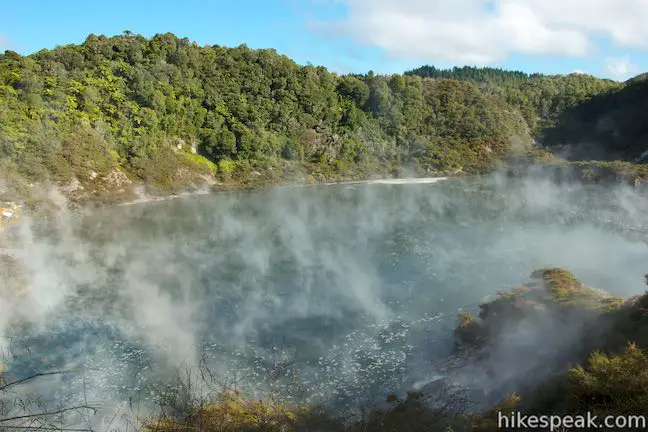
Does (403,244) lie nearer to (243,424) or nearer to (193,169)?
(243,424)

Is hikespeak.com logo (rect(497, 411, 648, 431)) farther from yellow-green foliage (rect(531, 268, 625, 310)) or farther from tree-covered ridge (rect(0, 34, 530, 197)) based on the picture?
tree-covered ridge (rect(0, 34, 530, 197))

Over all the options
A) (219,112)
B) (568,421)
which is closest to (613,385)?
(568,421)

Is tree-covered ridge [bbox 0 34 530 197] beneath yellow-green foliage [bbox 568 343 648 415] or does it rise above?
above

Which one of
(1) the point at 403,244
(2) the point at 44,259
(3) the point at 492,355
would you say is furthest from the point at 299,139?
(3) the point at 492,355

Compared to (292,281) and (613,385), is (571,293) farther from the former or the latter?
(292,281)

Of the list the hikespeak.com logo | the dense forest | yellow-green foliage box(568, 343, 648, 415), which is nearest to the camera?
the hikespeak.com logo

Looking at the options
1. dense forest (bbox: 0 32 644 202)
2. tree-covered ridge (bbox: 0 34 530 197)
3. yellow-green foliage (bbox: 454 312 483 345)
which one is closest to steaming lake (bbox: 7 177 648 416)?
yellow-green foliage (bbox: 454 312 483 345)

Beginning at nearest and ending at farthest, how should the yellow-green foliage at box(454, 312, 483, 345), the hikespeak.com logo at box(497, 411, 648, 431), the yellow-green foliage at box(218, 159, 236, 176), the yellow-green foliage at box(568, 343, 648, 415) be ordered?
the hikespeak.com logo at box(497, 411, 648, 431) → the yellow-green foliage at box(568, 343, 648, 415) → the yellow-green foliage at box(454, 312, 483, 345) → the yellow-green foliage at box(218, 159, 236, 176)
